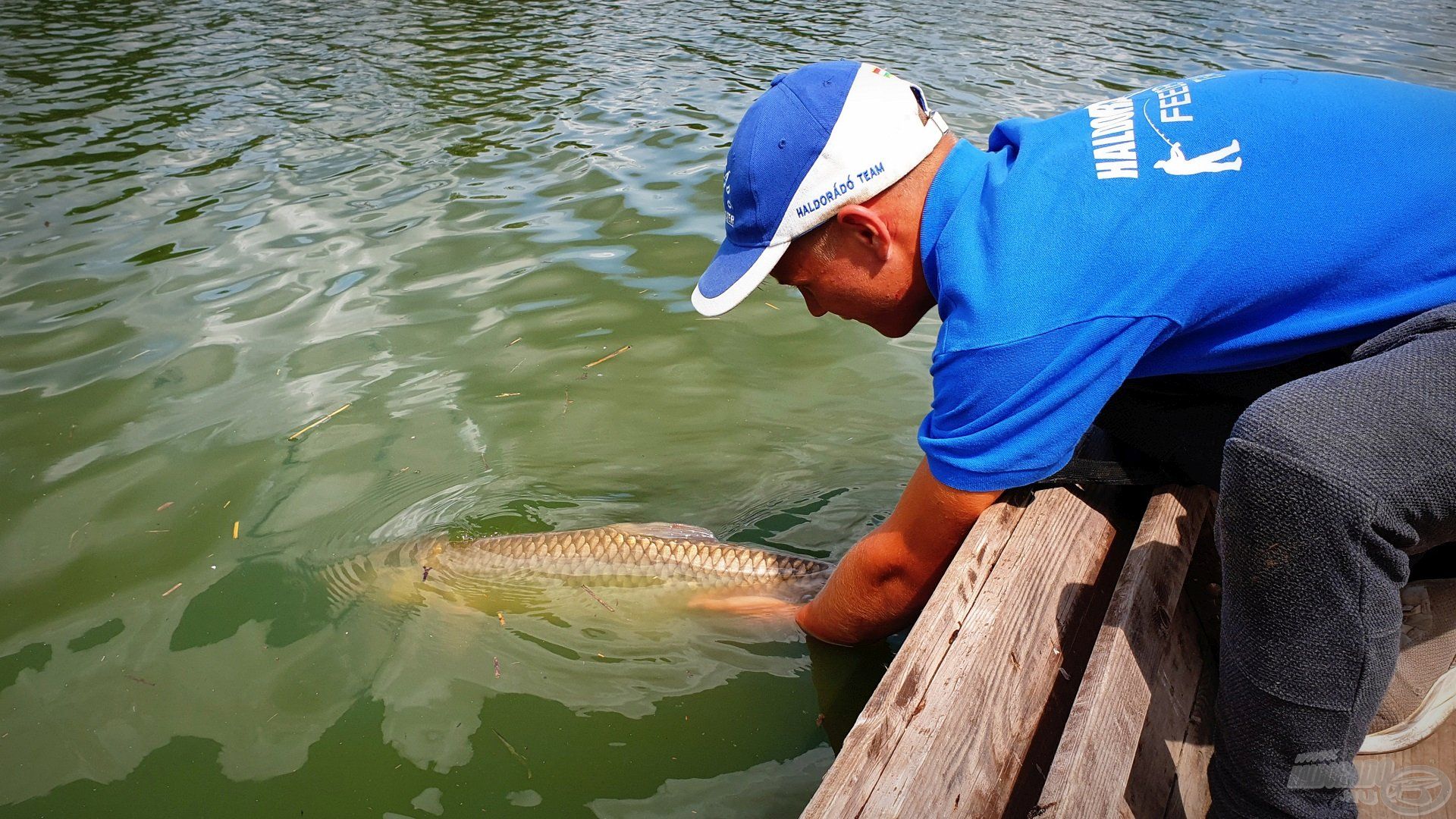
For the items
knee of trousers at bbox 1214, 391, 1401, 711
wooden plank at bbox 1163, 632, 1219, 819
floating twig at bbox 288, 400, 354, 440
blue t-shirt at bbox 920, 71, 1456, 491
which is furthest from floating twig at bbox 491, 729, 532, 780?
floating twig at bbox 288, 400, 354, 440

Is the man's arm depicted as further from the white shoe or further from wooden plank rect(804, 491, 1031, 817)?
the white shoe

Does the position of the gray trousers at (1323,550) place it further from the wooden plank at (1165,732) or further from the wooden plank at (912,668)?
the wooden plank at (912,668)

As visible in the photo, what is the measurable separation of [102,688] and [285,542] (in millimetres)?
781

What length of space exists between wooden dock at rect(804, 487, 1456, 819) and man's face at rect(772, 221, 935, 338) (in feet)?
1.62

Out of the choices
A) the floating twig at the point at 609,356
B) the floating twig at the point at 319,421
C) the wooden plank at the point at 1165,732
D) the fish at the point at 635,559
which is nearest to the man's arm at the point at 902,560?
the fish at the point at 635,559

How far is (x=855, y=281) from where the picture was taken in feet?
7.12

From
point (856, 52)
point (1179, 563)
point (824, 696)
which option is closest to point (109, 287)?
point (824, 696)

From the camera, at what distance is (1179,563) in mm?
2086

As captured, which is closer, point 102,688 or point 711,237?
point 102,688

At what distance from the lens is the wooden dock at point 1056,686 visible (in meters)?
1.62

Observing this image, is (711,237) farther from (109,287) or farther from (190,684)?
(190,684)

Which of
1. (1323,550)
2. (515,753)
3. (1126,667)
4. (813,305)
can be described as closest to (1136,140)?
(813,305)

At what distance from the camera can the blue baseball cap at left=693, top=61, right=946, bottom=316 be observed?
2.04 metres

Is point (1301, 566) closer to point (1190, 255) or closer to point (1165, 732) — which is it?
point (1165, 732)
